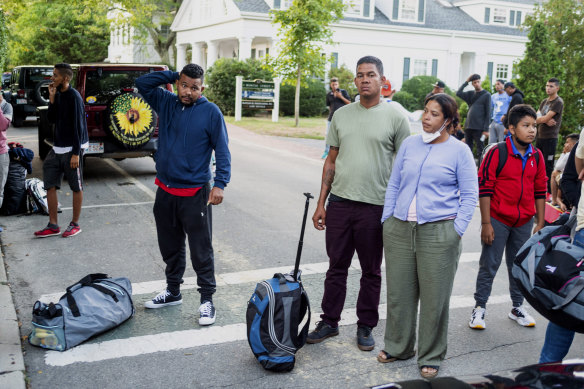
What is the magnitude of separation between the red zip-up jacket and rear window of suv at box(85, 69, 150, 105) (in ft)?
26.8

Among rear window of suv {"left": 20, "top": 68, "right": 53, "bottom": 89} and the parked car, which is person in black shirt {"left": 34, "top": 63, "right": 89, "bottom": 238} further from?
rear window of suv {"left": 20, "top": 68, "right": 53, "bottom": 89}

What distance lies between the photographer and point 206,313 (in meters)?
5.10

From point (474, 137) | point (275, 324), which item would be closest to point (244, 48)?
point (474, 137)

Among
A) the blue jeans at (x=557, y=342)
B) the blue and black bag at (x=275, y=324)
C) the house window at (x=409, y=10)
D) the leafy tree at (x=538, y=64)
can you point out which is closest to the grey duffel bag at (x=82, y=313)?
the blue and black bag at (x=275, y=324)

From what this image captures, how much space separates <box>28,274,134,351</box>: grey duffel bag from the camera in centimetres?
454

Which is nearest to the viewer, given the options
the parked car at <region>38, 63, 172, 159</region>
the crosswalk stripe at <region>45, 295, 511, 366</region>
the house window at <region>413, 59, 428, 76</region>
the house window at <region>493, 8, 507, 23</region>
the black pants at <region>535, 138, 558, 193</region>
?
the crosswalk stripe at <region>45, 295, 511, 366</region>

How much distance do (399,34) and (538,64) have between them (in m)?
23.2

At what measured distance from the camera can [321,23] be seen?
2295 cm

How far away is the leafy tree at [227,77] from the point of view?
97.5 feet

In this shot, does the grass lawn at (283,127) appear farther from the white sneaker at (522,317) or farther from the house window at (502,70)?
the house window at (502,70)

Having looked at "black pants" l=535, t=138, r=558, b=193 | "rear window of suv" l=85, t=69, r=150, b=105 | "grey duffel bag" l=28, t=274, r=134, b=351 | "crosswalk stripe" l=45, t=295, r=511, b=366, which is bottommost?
"crosswalk stripe" l=45, t=295, r=511, b=366

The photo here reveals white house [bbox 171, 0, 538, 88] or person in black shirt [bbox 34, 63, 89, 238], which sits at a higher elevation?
white house [bbox 171, 0, 538, 88]

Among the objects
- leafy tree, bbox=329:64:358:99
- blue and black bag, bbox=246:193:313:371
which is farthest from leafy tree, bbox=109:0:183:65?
blue and black bag, bbox=246:193:313:371

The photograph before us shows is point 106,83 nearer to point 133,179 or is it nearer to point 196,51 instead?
point 133,179
